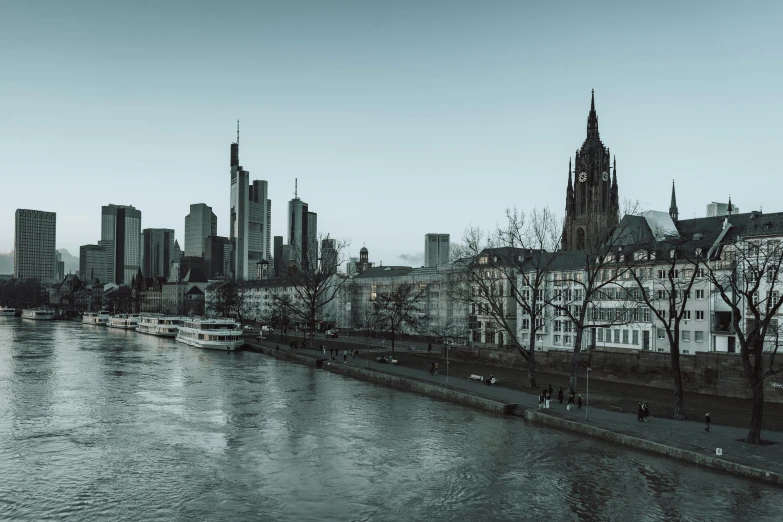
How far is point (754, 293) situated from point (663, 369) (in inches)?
886

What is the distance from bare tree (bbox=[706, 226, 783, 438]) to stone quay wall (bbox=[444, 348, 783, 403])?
2.25m

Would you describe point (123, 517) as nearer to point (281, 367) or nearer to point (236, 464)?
point (236, 464)

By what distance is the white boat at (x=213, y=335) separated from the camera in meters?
118

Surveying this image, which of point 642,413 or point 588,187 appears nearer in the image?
point 642,413

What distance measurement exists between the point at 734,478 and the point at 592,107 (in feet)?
482

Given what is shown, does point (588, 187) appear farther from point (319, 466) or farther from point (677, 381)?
point (319, 466)

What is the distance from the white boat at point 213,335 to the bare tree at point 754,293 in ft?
257

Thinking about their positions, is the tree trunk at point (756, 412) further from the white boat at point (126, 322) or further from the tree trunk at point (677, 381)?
the white boat at point (126, 322)

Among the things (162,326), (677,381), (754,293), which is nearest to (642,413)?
(677,381)

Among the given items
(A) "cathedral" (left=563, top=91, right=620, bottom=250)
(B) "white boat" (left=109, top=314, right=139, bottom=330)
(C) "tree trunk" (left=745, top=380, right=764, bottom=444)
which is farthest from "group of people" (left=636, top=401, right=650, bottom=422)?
(B) "white boat" (left=109, top=314, right=139, bottom=330)

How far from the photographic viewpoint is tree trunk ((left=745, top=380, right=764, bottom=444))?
117 feet

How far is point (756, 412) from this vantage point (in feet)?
118

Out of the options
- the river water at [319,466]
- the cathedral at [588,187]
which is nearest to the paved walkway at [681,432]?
the river water at [319,466]

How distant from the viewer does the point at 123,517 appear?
2759 cm
